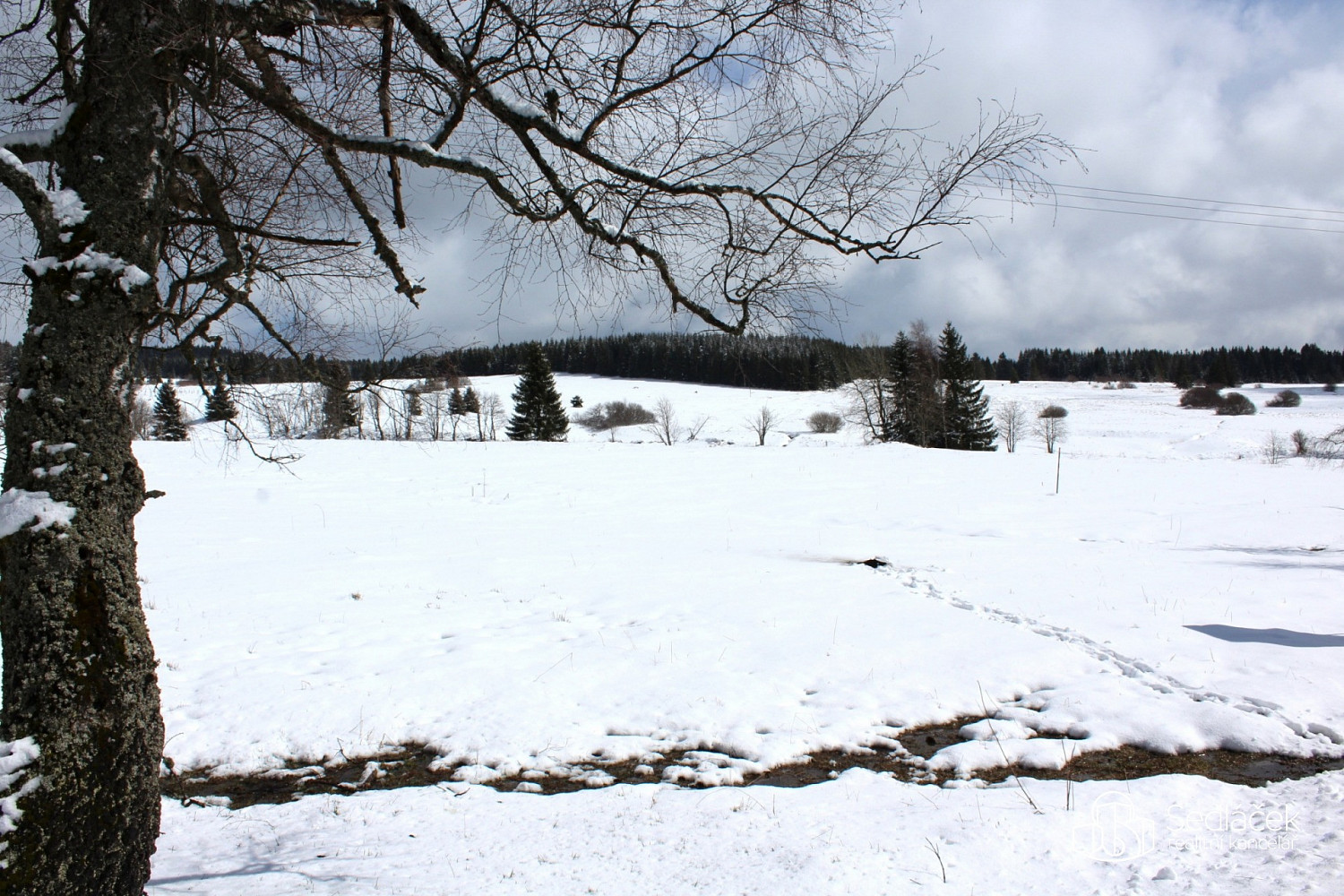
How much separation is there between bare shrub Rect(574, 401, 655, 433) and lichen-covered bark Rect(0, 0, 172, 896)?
198ft

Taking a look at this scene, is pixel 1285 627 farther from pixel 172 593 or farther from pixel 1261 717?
pixel 172 593

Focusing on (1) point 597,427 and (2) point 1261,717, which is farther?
(1) point 597,427

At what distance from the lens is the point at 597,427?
64.3 m

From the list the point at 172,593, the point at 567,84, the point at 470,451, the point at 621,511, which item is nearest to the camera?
the point at 567,84

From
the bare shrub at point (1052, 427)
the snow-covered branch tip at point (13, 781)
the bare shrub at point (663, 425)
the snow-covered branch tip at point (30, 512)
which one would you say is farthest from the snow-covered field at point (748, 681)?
the bare shrub at point (663, 425)

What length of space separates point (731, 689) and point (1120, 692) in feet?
9.87

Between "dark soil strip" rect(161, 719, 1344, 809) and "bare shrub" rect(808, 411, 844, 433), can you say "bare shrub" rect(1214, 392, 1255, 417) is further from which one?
"dark soil strip" rect(161, 719, 1344, 809)

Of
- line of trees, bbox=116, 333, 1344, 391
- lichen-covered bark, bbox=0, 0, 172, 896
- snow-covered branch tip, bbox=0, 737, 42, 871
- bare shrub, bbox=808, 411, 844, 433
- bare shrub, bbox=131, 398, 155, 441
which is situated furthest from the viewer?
bare shrub, bbox=808, 411, 844, 433

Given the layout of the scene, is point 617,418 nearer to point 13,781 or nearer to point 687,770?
point 687,770

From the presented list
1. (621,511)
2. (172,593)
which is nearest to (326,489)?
(621,511)

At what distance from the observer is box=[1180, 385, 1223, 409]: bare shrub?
215 ft

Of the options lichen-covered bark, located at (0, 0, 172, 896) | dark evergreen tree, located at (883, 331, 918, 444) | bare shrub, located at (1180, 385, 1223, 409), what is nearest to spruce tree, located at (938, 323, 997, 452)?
dark evergreen tree, located at (883, 331, 918, 444)

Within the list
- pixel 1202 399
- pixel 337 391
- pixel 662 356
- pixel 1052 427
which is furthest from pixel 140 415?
pixel 1202 399

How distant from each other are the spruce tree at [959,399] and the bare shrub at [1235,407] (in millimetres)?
34608
